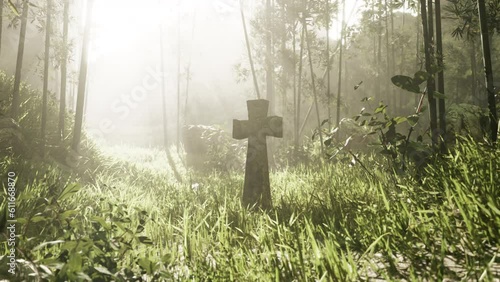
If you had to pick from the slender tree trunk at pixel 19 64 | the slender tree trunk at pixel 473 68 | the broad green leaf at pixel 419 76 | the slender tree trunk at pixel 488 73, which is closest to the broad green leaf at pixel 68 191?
the broad green leaf at pixel 419 76

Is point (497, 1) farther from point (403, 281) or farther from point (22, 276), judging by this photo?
point (22, 276)

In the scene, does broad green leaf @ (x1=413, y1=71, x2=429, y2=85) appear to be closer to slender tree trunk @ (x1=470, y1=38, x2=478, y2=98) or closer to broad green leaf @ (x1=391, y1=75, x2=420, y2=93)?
broad green leaf @ (x1=391, y1=75, x2=420, y2=93)

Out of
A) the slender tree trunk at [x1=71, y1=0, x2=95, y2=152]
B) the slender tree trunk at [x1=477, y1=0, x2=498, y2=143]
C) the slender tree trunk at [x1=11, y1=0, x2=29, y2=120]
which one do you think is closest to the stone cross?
the slender tree trunk at [x1=477, y1=0, x2=498, y2=143]

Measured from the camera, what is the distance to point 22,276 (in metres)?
1.19

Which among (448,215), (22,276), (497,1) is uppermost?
(497,1)

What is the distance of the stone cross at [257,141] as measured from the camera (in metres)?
4.16

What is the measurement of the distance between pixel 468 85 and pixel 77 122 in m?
15.2

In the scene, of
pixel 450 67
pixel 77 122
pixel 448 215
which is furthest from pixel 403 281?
pixel 450 67

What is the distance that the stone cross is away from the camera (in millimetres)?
4164

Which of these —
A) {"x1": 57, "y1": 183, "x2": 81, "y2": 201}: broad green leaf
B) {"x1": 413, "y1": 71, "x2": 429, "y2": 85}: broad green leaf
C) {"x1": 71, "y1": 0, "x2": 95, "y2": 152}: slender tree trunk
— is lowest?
{"x1": 57, "y1": 183, "x2": 81, "y2": 201}: broad green leaf

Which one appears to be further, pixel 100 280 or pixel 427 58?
pixel 427 58

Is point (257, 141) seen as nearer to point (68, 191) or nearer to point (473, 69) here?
point (68, 191)

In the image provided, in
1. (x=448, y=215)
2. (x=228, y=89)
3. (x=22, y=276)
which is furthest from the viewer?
(x=228, y=89)

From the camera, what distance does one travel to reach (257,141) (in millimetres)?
4293
